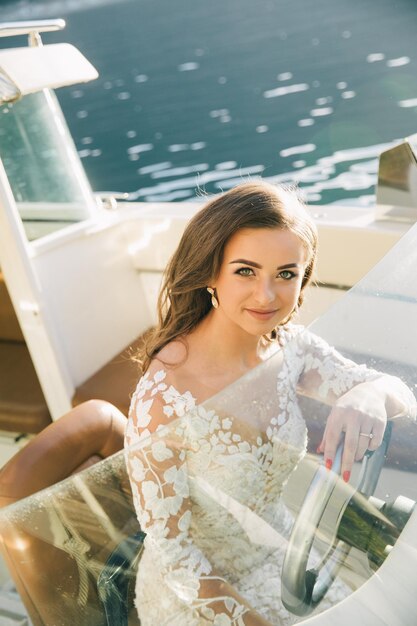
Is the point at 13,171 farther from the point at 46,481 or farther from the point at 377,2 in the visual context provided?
the point at 377,2

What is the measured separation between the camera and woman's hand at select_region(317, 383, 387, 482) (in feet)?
2.97

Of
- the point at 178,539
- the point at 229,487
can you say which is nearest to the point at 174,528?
the point at 178,539

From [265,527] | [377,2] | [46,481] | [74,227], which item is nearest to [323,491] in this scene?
[265,527]

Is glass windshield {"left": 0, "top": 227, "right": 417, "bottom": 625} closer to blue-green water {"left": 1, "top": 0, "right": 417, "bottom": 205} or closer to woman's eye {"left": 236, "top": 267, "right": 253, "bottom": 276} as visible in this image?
woman's eye {"left": 236, "top": 267, "right": 253, "bottom": 276}

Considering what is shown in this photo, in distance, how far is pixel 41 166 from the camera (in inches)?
127

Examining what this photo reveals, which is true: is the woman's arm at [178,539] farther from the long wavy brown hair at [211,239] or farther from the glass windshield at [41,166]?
the glass windshield at [41,166]

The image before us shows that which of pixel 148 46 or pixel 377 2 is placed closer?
pixel 377 2

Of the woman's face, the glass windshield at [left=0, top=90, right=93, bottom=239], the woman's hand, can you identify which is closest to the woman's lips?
the woman's face

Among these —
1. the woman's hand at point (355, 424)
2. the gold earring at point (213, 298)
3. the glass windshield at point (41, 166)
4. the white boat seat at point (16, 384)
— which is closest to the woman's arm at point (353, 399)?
the woman's hand at point (355, 424)

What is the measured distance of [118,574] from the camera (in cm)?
95

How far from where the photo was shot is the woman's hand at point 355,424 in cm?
91

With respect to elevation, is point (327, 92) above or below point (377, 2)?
below

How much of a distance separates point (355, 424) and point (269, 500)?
0.15 meters

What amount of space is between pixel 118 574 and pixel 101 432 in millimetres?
661
